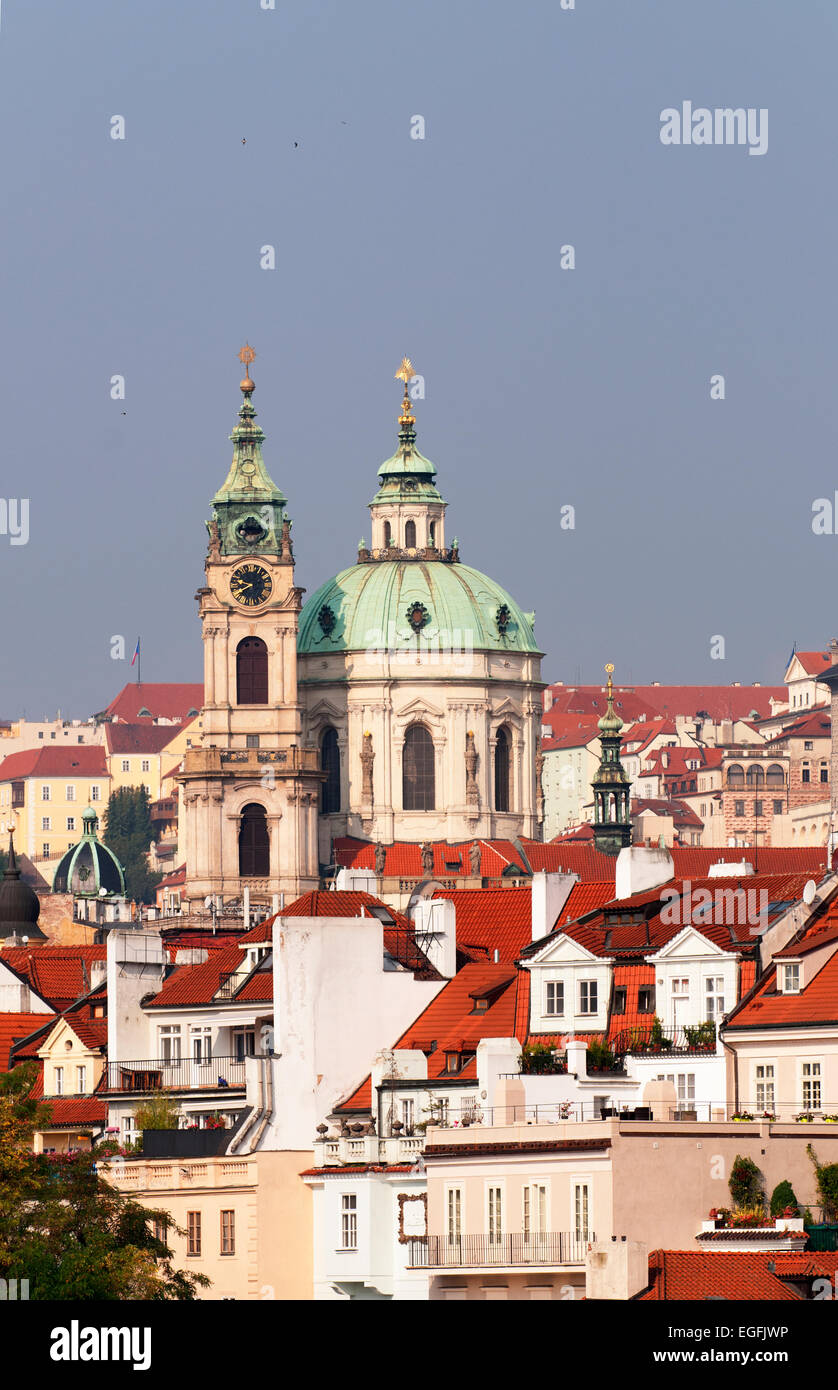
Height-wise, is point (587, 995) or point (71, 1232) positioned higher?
point (587, 995)

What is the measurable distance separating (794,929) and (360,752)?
133826 mm

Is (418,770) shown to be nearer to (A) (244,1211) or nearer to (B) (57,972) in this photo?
(B) (57,972)

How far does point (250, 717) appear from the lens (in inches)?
7328

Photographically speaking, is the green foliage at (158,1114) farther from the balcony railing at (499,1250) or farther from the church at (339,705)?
the church at (339,705)

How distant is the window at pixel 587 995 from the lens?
55.5 m

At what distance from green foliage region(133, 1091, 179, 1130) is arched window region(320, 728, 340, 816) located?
408ft

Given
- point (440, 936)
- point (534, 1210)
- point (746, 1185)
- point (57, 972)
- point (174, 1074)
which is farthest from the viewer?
point (57, 972)

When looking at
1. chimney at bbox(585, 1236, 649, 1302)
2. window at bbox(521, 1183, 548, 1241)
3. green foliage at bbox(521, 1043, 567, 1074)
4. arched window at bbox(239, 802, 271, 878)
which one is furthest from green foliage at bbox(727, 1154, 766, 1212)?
arched window at bbox(239, 802, 271, 878)

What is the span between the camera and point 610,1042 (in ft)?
177

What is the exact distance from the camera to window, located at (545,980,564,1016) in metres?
55.7

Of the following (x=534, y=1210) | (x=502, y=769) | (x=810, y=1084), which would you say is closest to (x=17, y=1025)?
(x=810, y=1084)

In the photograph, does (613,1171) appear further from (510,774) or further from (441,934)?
(510,774)

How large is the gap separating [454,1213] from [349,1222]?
→ 5939mm
